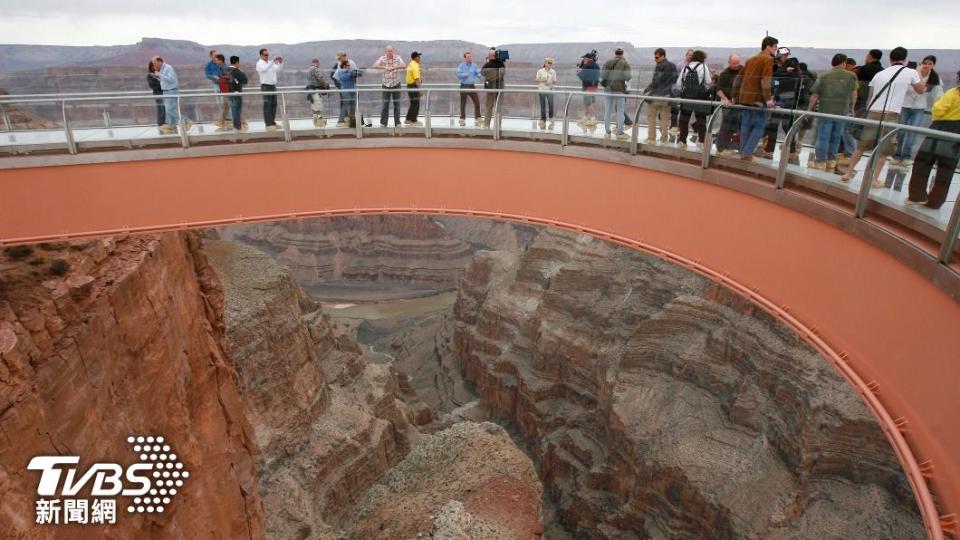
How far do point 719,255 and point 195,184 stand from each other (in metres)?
10.8

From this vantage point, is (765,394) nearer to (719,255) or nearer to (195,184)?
(719,255)

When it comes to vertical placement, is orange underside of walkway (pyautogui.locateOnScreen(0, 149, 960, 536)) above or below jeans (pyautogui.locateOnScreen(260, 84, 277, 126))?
below

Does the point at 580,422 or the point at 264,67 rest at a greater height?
the point at 264,67

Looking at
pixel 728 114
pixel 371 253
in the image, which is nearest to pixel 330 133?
pixel 728 114

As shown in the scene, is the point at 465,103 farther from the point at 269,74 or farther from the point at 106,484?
the point at 106,484

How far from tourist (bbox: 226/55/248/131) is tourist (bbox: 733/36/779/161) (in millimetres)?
10145

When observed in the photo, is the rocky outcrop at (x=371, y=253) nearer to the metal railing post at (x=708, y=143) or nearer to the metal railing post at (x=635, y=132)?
the metal railing post at (x=635, y=132)

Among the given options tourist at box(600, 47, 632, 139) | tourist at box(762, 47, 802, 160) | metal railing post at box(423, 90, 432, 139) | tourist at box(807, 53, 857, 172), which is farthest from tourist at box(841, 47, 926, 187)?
metal railing post at box(423, 90, 432, 139)

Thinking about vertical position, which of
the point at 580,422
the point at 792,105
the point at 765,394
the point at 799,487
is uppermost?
the point at 792,105

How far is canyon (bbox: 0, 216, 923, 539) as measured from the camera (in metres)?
12.0

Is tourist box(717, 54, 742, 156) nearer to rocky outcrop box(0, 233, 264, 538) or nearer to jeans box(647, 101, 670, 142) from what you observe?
jeans box(647, 101, 670, 142)

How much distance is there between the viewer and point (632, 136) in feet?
41.4

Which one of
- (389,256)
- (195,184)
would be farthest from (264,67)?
(389,256)

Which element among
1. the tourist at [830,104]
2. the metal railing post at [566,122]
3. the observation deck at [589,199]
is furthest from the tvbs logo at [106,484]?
the tourist at [830,104]
